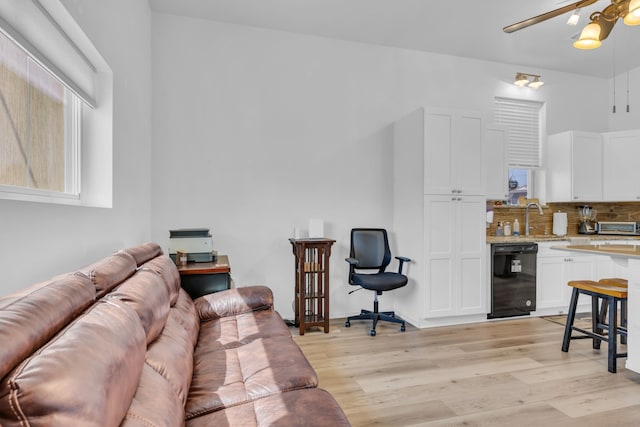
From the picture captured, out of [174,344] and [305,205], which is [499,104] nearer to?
[305,205]

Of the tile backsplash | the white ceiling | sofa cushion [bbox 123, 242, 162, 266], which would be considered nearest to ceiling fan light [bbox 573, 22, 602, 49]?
the white ceiling

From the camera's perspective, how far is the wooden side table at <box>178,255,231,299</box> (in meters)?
2.79

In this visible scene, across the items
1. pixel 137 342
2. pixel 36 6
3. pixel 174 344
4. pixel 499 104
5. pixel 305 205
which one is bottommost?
pixel 174 344

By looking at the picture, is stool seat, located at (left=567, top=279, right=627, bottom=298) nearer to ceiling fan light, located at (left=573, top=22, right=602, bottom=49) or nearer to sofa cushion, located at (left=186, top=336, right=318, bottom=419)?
ceiling fan light, located at (left=573, top=22, right=602, bottom=49)

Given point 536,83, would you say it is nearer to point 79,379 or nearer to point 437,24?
point 437,24

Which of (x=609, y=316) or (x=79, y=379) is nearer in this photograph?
(x=79, y=379)

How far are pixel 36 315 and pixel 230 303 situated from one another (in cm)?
173

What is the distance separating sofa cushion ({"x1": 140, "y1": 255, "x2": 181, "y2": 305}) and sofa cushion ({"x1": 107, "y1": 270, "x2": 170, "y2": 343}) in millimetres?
145

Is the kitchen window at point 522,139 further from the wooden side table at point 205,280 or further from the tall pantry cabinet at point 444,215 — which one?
the wooden side table at point 205,280

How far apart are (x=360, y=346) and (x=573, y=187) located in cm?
357

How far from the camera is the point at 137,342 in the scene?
3.52ft

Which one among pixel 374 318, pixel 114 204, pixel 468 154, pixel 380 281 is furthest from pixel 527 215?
pixel 114 204

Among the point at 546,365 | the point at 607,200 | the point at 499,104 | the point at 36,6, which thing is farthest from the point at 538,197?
the point at 36,6

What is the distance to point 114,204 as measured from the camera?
234 cm
